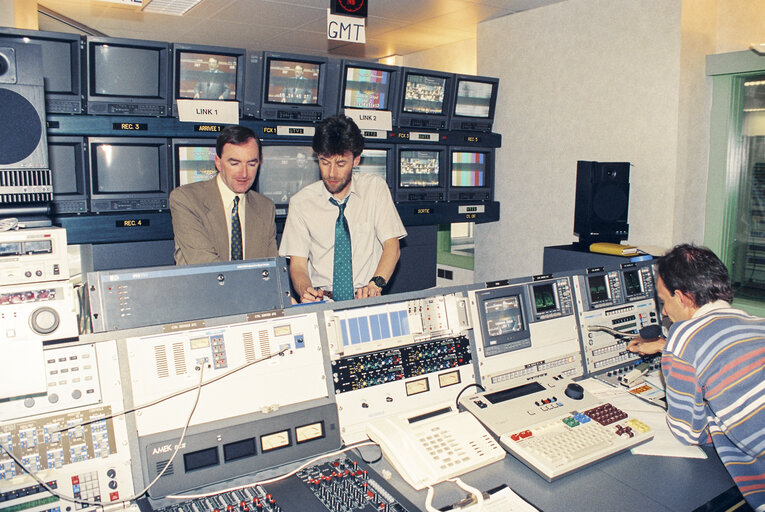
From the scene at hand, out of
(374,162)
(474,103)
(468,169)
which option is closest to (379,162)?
(374,162)

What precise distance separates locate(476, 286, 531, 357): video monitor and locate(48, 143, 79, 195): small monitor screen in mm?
2091

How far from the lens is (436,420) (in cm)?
165

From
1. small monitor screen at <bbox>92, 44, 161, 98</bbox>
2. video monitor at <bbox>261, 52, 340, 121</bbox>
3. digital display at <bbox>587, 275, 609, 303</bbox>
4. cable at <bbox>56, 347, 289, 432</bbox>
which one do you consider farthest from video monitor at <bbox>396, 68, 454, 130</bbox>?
cable at <bbox>56, 347, 289, 432</bbox>

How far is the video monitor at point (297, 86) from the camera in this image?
3.09m

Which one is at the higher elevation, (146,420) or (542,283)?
(542,283)

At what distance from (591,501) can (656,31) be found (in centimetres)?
278

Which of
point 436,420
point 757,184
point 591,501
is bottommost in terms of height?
point 591,501

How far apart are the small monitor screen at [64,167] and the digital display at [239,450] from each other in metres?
1.88

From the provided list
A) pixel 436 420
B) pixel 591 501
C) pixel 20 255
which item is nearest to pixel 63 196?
pixel 20 255

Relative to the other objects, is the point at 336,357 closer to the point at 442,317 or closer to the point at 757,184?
the point at 442,317

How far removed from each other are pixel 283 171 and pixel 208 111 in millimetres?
534

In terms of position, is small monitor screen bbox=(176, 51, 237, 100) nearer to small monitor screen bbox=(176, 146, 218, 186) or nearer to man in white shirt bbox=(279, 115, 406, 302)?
small monitor screen bbox=(176, 146, 218, 186)

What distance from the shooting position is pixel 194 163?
9.88 ft

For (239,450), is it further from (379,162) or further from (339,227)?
(379,162)
